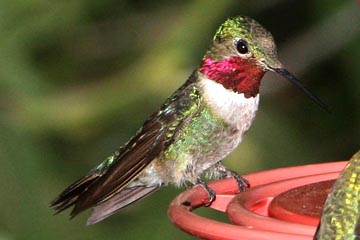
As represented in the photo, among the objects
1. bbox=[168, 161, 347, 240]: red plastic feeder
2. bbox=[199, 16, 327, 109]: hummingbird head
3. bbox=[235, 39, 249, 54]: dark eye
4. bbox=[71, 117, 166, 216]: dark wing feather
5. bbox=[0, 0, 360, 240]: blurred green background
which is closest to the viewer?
bbox=[168, 161, 347, 240]: red plastic feeder

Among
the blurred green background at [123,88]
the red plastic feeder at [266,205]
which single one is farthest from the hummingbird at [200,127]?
the blurred green background at [123,88]

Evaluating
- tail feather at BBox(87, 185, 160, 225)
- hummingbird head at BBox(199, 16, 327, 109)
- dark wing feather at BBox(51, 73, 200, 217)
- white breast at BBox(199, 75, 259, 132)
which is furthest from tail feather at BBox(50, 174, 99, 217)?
hummingbird head at BBox(199, 16, 327, 109)

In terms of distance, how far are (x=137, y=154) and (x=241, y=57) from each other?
598mm

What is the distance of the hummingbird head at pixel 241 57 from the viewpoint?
5.84 metres

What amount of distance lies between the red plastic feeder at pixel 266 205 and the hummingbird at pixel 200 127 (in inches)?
23.2

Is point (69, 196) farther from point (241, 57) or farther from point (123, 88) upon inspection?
point (123, 88)

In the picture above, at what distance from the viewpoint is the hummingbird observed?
5.90 meters

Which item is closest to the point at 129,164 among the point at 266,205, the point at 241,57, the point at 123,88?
the point at 241,57

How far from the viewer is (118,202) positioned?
19.7 feet

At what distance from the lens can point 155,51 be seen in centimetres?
714

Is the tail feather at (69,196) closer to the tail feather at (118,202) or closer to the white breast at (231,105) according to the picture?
the tail feather at (118,202)

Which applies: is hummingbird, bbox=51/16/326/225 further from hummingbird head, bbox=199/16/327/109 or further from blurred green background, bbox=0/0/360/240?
blurred green background, bbox=0/0/360/240

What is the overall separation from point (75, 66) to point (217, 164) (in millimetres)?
2143

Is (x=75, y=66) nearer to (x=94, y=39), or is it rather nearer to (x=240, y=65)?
(x=94, y=39)
